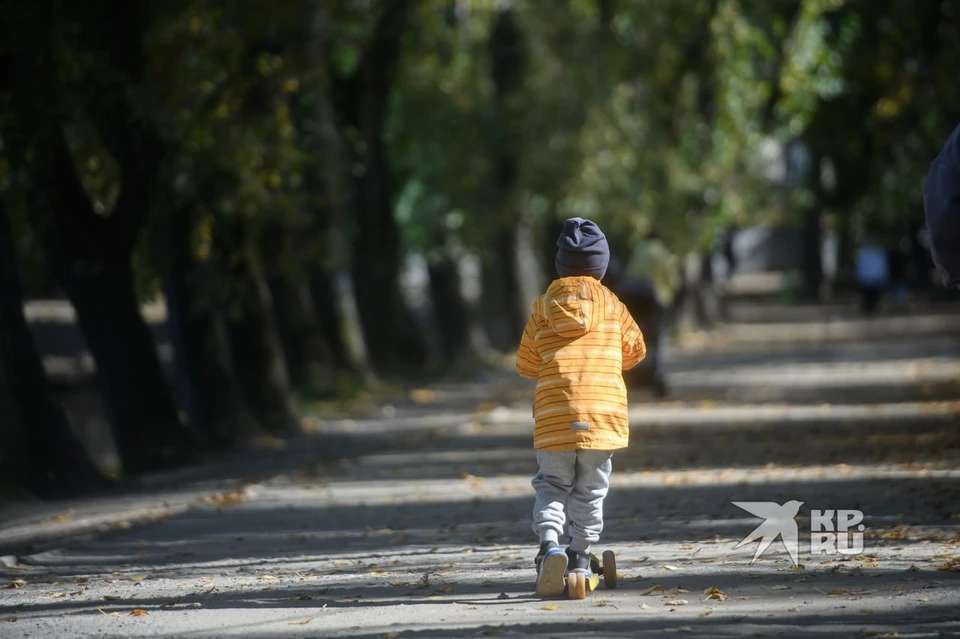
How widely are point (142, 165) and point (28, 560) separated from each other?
6.92 meters

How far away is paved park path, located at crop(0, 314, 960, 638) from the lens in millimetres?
8219

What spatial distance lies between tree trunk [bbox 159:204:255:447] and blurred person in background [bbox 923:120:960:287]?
13110 mm

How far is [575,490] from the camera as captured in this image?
898 centimetres

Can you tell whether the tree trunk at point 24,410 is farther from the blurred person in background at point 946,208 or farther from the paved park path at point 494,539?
the blurred person in background at point 946,208

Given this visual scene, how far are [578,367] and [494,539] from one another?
303cm

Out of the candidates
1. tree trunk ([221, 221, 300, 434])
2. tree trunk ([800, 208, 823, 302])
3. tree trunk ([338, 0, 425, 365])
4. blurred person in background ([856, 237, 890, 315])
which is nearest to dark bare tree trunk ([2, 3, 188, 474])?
tree trunk ([221, 221, 300, 434])

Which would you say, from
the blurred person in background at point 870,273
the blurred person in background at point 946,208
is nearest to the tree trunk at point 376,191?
the blurred person in background at point 870,273

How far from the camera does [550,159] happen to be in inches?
1441

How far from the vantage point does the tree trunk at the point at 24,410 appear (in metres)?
15.3

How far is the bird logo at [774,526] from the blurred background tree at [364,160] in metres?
6.68

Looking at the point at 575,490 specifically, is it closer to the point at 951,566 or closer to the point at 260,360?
the point at 951,566

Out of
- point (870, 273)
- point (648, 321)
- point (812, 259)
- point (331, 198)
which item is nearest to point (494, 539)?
point (648, 321)

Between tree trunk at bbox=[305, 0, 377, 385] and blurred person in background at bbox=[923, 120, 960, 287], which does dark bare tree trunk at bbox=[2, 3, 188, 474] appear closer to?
tree trunk at bbox=[305, 0, 377, 385]

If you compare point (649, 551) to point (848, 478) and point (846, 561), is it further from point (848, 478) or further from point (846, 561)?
point (848, 478)
